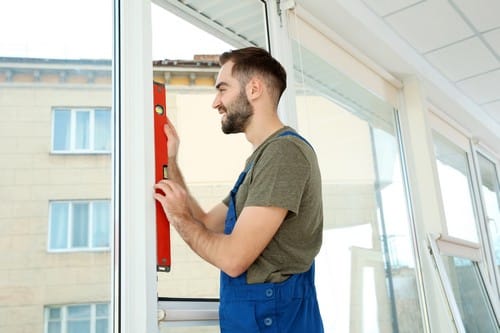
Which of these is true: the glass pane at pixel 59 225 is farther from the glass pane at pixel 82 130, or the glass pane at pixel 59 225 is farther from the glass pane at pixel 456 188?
the glass pane at pixel 456 188

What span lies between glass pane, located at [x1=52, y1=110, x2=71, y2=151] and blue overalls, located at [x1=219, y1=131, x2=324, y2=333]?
602 millimetres

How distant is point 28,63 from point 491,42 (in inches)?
128

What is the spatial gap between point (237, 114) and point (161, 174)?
0.32 m

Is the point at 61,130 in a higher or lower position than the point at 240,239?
higher

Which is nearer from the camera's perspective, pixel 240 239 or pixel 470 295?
pixel 240 239

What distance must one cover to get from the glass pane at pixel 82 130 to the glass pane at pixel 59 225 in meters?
0.21

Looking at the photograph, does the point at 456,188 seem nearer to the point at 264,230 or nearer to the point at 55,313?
the point at 264,230

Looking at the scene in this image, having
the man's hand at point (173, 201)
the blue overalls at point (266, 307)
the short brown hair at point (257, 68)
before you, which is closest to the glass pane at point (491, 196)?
the short brown hair at point (257, 68)

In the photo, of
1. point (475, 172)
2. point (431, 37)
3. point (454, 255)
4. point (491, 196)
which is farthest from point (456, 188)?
point (431, 37)

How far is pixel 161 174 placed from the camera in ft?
5.69

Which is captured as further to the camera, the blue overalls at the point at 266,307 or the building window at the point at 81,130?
the building window at the point at 81,130

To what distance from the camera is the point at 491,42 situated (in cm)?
373

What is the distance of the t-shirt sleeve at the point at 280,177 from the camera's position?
1437 millimetres

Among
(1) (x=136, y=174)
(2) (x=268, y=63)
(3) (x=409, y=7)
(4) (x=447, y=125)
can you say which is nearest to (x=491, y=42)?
(3) (x=409, y=7)
